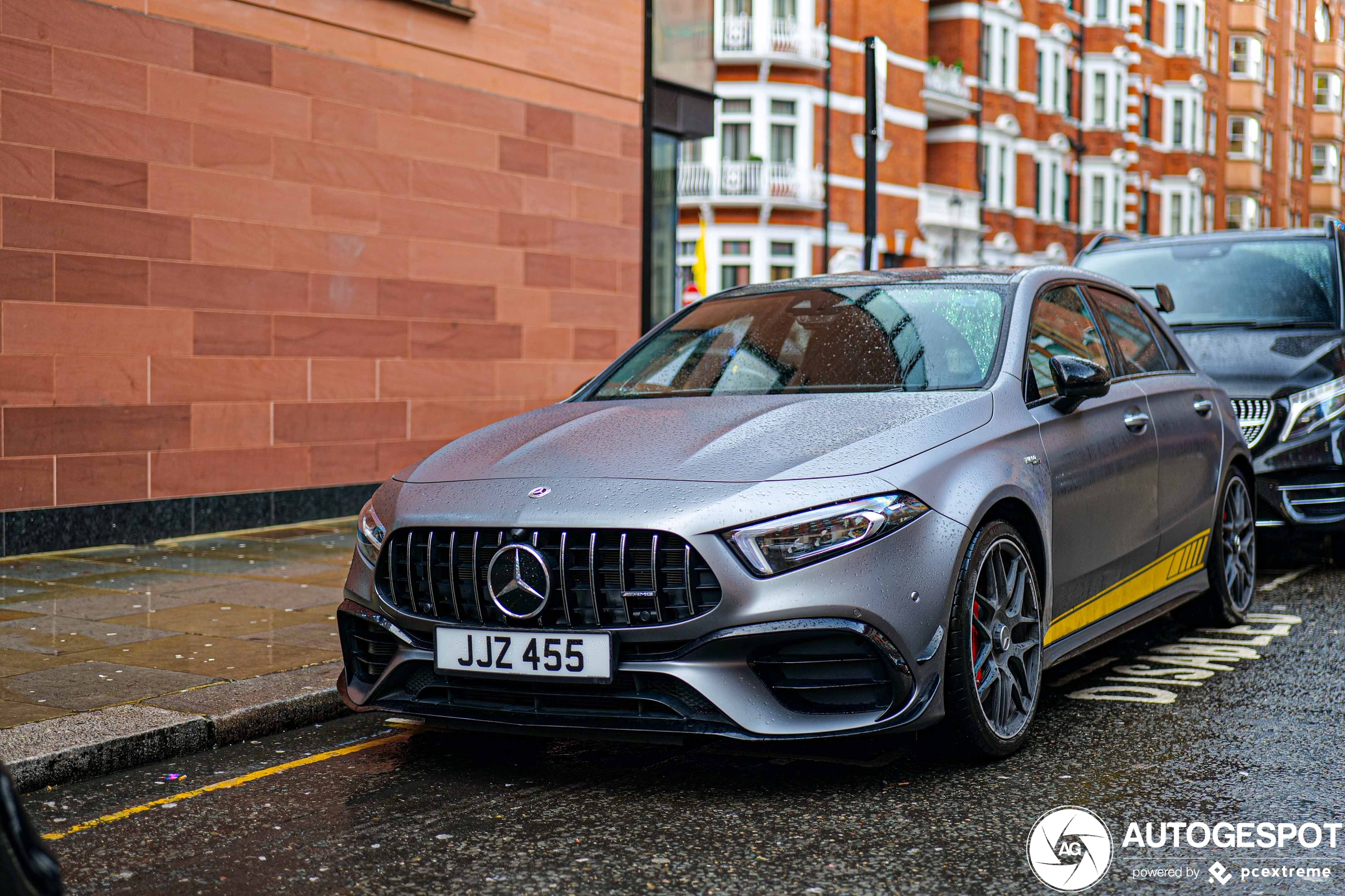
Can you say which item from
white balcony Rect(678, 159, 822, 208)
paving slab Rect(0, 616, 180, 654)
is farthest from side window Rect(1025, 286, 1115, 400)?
white balcony Rect(678, 159, 822, 208)

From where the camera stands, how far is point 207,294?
395 inches

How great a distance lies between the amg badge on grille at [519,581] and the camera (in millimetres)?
4133

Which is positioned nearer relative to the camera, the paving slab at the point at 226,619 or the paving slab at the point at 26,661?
the paving slab at the point at 26,661

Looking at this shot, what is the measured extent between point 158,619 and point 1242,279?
6924mm

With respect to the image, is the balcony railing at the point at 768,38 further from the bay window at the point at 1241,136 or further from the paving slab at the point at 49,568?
the bay window at the point at 1241,136

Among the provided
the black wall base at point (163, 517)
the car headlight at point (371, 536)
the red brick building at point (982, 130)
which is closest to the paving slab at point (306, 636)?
the car headlight at point (371, 536)

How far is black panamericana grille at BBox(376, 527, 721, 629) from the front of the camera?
4035 mm

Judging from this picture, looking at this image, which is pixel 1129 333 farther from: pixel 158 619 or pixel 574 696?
pixel 158 619

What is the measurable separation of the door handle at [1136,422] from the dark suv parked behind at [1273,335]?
2.80m

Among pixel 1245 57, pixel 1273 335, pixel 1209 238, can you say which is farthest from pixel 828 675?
pixel 1245 57

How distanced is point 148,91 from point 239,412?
220 cm

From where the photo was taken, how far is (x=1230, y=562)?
6.89 meters

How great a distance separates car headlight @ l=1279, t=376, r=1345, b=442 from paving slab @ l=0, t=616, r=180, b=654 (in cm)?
598

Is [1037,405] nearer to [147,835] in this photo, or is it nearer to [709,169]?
[147,835]
